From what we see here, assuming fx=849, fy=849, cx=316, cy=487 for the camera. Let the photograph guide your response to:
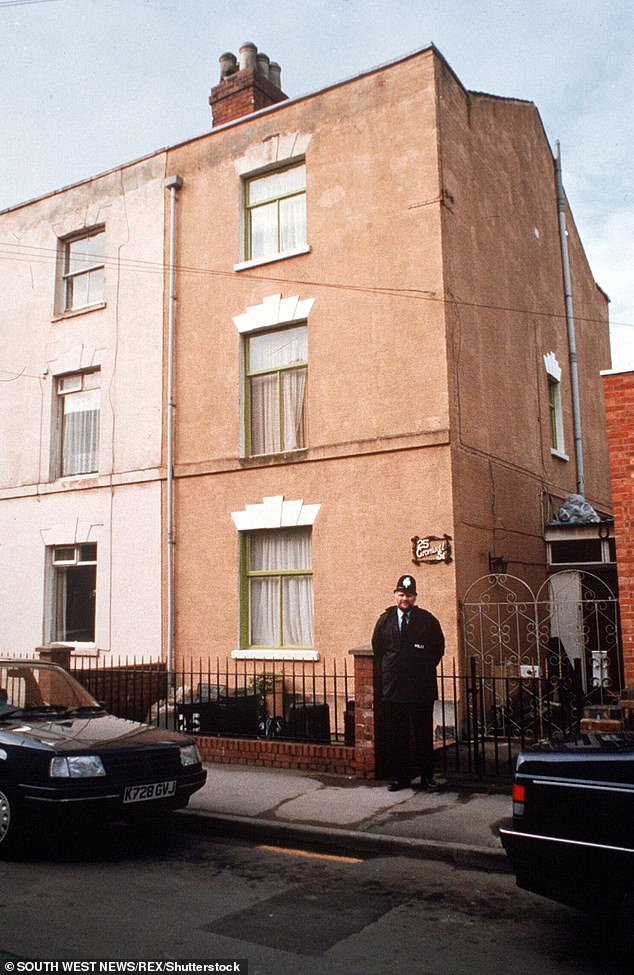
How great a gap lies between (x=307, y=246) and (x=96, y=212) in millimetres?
4914

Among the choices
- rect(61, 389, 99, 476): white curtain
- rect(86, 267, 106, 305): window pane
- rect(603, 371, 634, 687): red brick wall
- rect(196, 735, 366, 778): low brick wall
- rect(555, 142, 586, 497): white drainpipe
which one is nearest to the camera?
rect(603, 371, 634, 687): red brick wall

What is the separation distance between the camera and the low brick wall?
9070 millimetres

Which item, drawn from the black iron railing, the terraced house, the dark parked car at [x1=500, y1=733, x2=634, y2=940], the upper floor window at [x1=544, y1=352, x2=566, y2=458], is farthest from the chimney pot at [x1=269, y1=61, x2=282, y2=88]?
the dark parked car at [x1=500, y1=733, x2=634, y2=940]

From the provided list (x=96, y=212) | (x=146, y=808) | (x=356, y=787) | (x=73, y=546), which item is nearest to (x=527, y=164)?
(x=96, y=212)

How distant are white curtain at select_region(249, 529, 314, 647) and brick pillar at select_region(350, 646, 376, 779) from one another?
11.4 ft

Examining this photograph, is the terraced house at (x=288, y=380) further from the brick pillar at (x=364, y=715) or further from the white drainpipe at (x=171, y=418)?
the brick pillar at (x=364, y=715)

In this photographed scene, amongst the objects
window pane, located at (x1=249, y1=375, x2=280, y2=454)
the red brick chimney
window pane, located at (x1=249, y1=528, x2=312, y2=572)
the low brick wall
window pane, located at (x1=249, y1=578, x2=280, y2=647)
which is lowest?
the low brick wall

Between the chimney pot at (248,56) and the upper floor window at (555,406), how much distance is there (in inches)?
292

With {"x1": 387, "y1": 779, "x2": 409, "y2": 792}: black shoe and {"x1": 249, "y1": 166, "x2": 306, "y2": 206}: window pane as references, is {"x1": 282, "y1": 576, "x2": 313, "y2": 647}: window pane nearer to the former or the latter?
{"x1": 387, "y1": 779, "x2": 409, "y2": 792}: black shoe

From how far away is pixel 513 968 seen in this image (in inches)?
167

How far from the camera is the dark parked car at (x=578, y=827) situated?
13.4ft

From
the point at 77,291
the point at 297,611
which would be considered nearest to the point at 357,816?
the point at 297,611

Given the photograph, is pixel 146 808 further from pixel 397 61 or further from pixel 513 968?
pixel 397 61

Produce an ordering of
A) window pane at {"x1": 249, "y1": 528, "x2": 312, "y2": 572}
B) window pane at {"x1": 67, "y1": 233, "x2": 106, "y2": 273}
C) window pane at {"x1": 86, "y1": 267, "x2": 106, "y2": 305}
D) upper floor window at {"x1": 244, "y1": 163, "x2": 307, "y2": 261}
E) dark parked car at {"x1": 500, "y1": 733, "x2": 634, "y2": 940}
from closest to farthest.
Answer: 1. dark parked car at {"x1": 500, "y1": 733, "x2": 634, "y2": 940}
2. window pane at {"x1": 249, "y1": 528, "x2": 312, "y2": 572}
3. upper floor window at {"x1": 244, "y1": 163, "x2": 307, "y2": 261}
4. window pane at {"x1": 86, "y1": 267, "x2": 106, "y2": 305}
5. window pane at {"x1": 67, "y1": 233, "x2": 106, "y2": 273}
